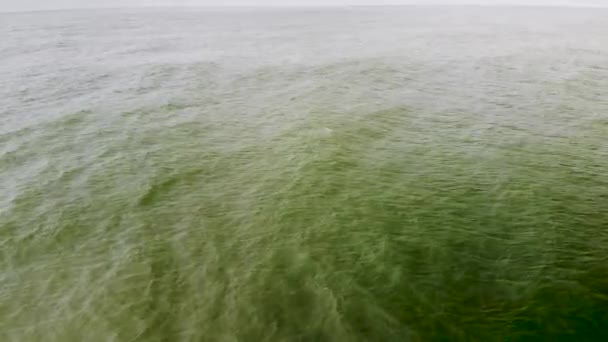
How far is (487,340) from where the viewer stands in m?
3.81

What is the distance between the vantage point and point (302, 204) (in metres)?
5.98

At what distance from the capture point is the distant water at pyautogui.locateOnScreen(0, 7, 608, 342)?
13.5 feet

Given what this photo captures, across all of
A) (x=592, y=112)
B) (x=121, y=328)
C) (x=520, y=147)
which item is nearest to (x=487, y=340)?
(x=121, y=328)

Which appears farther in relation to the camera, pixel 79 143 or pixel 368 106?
pixel 368 106

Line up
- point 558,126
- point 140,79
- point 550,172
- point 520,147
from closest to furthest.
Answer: point 550,172, point 520,147, point 558,126, point 140,79

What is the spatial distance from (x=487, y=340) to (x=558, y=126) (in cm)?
601

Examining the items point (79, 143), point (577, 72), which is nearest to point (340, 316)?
point (79, 143)

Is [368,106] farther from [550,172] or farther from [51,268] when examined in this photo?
[51,268]

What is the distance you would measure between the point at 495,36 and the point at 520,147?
1382 centimetres

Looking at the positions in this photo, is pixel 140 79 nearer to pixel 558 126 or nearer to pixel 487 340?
pixel 558 126

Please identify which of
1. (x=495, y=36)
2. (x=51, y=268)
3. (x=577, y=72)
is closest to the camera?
(x=51, y=268)

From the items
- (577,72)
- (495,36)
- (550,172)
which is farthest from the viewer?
(495,36)

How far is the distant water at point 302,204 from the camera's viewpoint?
4.11m

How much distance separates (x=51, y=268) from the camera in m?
4.74
